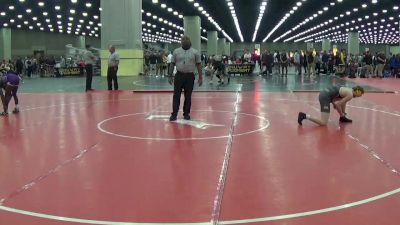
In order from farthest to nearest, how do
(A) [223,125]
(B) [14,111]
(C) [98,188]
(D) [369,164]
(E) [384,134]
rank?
(B) [14,111] → (A) [223,125] → (E) [384,134] → (D) [369,164] → (C) [98,188]

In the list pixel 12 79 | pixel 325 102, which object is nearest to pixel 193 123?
pixel 325 102

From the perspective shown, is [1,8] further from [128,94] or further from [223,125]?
[223,125]

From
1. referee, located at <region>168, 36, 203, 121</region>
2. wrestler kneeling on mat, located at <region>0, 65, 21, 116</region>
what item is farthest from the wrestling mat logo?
wrestler kneeling on mat, located at <region>0, 65, 21, 116</region>

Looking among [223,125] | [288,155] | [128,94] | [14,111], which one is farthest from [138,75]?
[288,155]

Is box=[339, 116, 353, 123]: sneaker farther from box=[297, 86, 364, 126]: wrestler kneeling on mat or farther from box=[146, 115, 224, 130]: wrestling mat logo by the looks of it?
box=[146, 115, 224, 130]: wrestling mat logo

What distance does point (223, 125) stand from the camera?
10867 mm

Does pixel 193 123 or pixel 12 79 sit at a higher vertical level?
pixel 12 79

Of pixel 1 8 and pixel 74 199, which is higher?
pixel 1 8

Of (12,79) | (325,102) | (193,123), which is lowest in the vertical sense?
(193,123)

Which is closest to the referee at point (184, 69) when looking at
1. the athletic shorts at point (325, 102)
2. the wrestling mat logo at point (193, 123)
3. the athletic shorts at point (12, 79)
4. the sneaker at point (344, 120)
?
the wrestling mat logo at point (193, 123)

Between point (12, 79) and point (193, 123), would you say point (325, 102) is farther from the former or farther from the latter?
point (12, 79)

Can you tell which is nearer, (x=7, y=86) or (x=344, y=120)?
(x=344, y=120)

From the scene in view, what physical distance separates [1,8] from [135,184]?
159ft

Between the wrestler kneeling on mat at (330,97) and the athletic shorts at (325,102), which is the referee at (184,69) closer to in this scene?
the wrestler kneeling on mat at (330,97)
